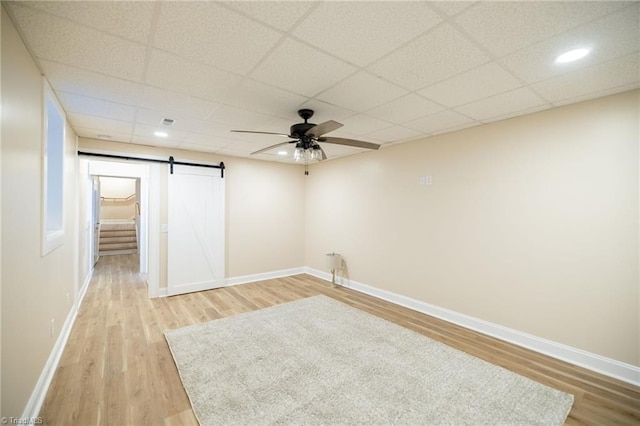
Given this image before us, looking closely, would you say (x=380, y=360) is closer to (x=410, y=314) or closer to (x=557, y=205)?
(x=410, y=314)

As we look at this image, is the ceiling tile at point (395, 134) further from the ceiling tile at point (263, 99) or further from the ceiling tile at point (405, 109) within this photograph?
the ceiling tile at point (263, 99)

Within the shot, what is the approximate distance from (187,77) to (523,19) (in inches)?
89.7

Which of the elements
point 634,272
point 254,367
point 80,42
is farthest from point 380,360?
point 80,42

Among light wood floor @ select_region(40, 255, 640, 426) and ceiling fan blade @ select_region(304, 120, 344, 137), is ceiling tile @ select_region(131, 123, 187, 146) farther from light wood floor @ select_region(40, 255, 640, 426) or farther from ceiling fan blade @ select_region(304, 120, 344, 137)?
light wood floor @ select_region(40, 255, 640, 426)

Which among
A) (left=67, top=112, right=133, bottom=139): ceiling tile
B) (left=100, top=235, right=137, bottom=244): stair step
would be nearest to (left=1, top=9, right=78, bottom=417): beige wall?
(left=67, top=112, right=133, bottom=139): ceiling tile

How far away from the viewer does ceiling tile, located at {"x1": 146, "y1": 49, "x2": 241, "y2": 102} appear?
1.93 metres

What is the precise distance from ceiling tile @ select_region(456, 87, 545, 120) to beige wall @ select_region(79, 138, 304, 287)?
3.89m

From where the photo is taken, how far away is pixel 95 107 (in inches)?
109

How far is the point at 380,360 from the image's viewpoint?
260cm

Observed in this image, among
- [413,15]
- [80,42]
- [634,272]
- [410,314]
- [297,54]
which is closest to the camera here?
[413,15]

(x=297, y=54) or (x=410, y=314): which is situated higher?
(x=297, y=54)

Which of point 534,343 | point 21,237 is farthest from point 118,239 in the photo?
point 534,343

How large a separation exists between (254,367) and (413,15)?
9.52ft

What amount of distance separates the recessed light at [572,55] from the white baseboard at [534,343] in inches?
103
